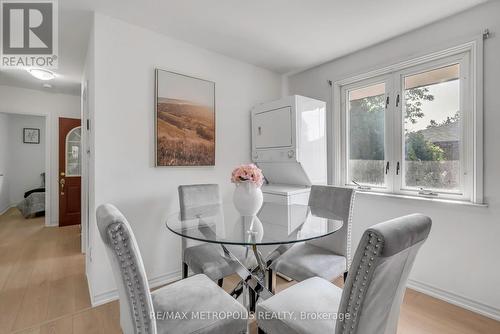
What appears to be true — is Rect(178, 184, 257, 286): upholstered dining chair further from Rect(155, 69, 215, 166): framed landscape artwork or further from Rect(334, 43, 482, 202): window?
Rect(334, 43, 482, 202): window

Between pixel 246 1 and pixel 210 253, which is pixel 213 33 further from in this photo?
pixel 210 253

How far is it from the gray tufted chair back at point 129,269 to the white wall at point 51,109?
15.2 ft

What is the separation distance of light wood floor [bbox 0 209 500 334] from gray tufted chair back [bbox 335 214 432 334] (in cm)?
119

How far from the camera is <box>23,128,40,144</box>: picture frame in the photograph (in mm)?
5801

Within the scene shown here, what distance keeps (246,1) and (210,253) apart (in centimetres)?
202

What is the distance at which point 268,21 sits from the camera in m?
2.22

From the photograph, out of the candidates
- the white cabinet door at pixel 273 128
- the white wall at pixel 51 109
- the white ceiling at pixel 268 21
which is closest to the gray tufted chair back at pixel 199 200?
the white cabinet door at pixel 273 128

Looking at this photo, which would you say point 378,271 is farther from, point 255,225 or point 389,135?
point 389,135

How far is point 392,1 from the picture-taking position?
1.92m

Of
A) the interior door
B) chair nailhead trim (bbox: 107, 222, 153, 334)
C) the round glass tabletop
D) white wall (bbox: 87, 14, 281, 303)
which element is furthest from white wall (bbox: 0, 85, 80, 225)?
chair nailhead trim (bbox: 107, 222, 153, 334)

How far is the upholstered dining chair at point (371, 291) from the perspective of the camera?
2.64 feet

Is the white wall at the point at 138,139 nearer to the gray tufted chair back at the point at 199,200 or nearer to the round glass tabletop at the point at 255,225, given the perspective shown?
the gray tufted chair back at the point at 199,200

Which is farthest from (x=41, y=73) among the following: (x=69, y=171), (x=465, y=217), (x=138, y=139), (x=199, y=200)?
(x=465, y=217)

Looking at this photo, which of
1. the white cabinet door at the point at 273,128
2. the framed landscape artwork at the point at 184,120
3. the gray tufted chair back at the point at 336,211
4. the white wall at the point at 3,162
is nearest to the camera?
the gray tufted chair back at the point at 336,211
